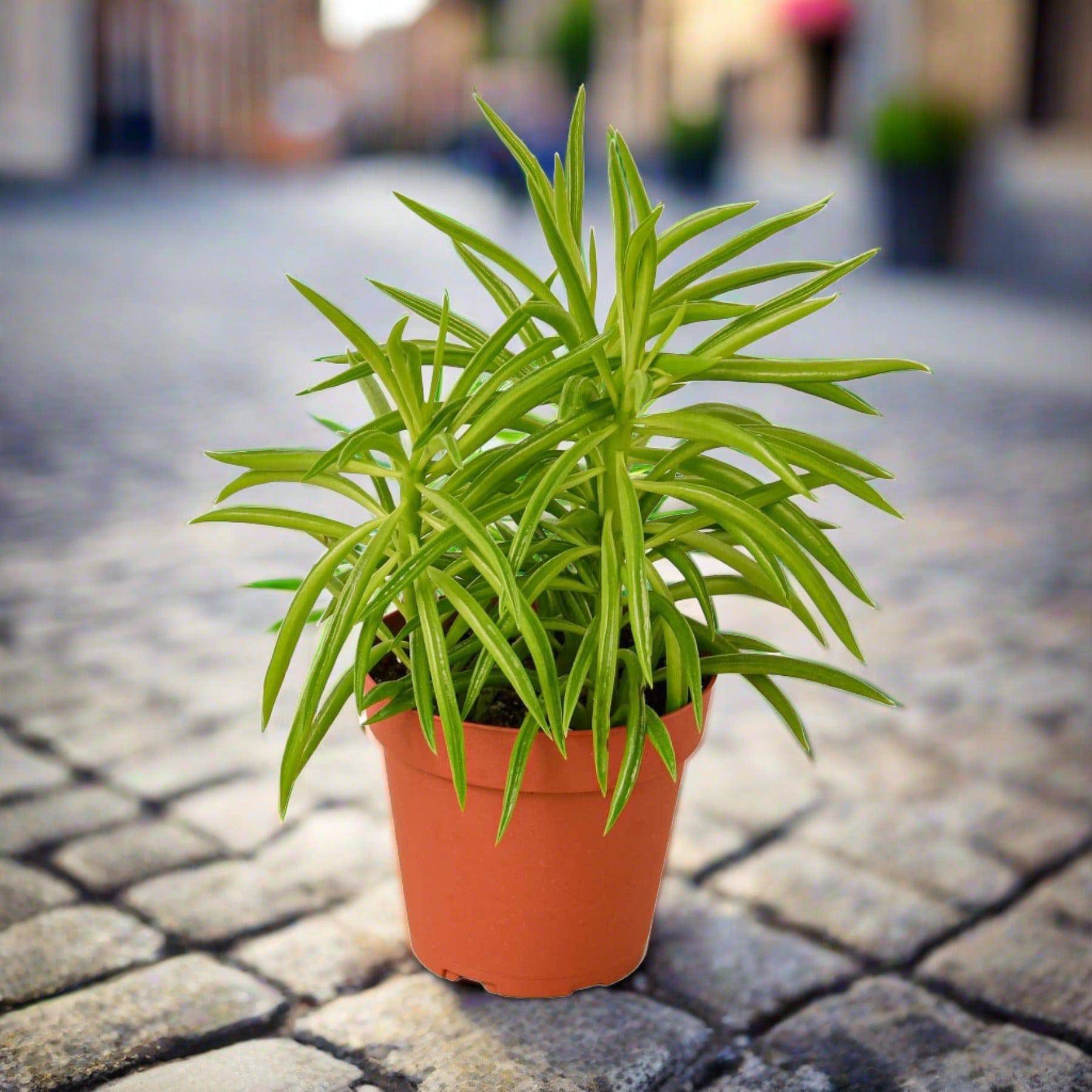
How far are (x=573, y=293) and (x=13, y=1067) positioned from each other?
1.21 meters

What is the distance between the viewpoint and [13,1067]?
1.68m

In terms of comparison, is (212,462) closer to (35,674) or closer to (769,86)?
(35,674)

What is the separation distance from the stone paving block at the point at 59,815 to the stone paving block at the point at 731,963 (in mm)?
993

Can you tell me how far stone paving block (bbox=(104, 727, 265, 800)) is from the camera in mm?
2498

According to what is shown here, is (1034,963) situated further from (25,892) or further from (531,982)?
(25,892)

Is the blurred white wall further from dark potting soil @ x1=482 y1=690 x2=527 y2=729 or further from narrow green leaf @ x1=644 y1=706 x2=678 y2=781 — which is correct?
narrow green leaf @ x1=644 y1=706 x2=678 y2=781

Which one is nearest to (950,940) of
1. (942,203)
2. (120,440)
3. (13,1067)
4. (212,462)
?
(13,1067)

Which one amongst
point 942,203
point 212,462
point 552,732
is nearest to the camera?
point 552,732

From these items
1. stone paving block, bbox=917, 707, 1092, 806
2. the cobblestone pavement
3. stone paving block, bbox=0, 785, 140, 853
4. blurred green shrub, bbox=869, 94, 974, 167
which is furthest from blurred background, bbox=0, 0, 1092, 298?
stone paving block, bbox=0, 785, 140, 853

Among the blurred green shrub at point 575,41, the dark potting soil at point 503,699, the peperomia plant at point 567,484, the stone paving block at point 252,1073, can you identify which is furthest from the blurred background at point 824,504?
the blurred green shrub at point 575,41

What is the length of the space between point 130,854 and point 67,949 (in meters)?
0.30

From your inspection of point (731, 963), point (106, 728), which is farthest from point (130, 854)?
point (731, 963)

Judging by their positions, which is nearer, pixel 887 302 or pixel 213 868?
pixel 213 868

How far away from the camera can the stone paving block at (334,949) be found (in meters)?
1.93
